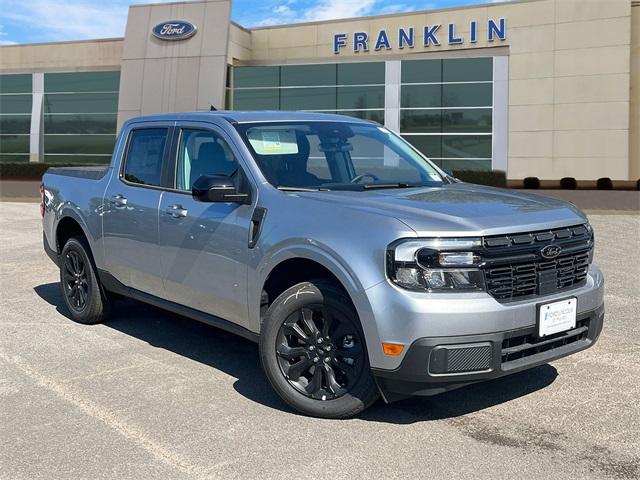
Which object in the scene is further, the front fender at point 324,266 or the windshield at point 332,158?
the windshield at point 332,158

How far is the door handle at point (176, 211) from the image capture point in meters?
5.15

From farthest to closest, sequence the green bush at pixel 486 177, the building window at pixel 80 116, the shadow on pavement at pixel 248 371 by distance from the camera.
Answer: the building window at pixel 80 116, the green bush at pixel 486 177, the shadow on pavement at pixel 248 371

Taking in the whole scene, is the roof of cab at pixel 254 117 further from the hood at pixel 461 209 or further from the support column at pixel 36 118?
the support column at pixel 36 118

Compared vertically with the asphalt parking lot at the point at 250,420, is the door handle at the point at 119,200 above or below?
above

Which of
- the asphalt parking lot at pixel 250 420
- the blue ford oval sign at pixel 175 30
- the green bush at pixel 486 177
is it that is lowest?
the asphalt parking lot at pixel 250 420

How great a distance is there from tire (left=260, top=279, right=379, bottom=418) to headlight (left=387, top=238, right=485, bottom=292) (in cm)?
41

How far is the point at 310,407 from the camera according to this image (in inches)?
165

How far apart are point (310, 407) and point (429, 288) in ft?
3.44

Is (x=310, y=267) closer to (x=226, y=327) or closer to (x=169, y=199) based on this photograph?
(x=226, y=327)

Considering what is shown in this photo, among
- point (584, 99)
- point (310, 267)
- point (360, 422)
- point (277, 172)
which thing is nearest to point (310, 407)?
point (360, 422)

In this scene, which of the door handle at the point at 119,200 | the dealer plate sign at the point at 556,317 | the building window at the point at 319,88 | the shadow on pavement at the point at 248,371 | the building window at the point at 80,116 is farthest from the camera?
the building window at the point at 80,116

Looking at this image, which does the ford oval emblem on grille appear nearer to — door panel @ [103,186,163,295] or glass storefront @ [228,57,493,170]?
door panel @ [103,186,163,295]

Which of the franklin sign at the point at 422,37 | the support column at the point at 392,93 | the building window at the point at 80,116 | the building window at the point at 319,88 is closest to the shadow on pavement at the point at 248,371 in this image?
the support column at the point at 392,93

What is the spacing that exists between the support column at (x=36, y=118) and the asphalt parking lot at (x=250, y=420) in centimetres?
3786
